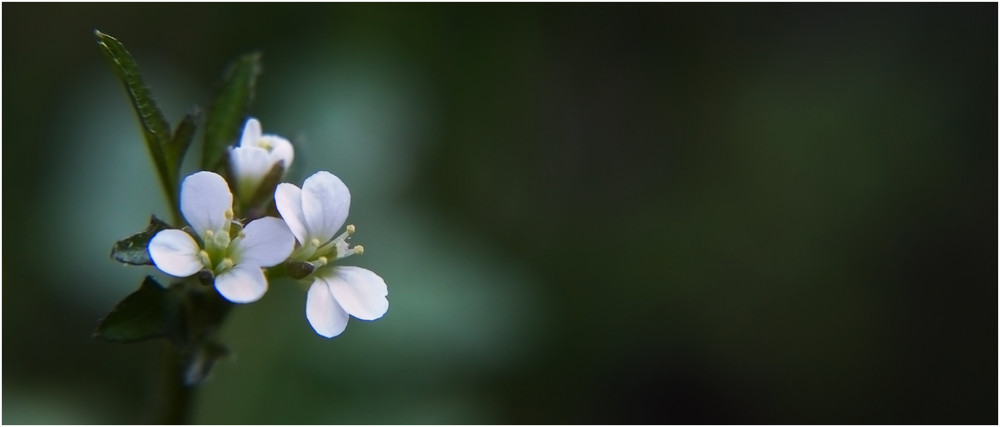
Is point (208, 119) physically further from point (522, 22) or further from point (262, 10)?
point (522, 22)

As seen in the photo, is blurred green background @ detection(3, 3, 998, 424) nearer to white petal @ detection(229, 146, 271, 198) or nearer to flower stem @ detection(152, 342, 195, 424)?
flower stem @ detection(152, 342, 195, 424)

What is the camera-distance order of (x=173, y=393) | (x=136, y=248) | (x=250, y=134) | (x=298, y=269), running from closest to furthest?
(x=136, y=248) < (x=298, y=269) < (x=250, y=134) < (x=173, y=393)

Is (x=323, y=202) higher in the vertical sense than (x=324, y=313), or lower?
higher

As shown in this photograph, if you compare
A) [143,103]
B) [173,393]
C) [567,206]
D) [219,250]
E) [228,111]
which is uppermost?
[567,206]

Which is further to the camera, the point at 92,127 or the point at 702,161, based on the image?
the point at 702,161

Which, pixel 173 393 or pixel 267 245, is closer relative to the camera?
pixel 267 245

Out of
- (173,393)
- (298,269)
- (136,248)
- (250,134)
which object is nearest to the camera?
(136,248)

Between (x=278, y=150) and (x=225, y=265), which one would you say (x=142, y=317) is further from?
(x=278, y=150)

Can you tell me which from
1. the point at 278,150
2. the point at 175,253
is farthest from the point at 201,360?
the point at 278,150

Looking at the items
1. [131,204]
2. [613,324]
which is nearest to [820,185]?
[613,324]
